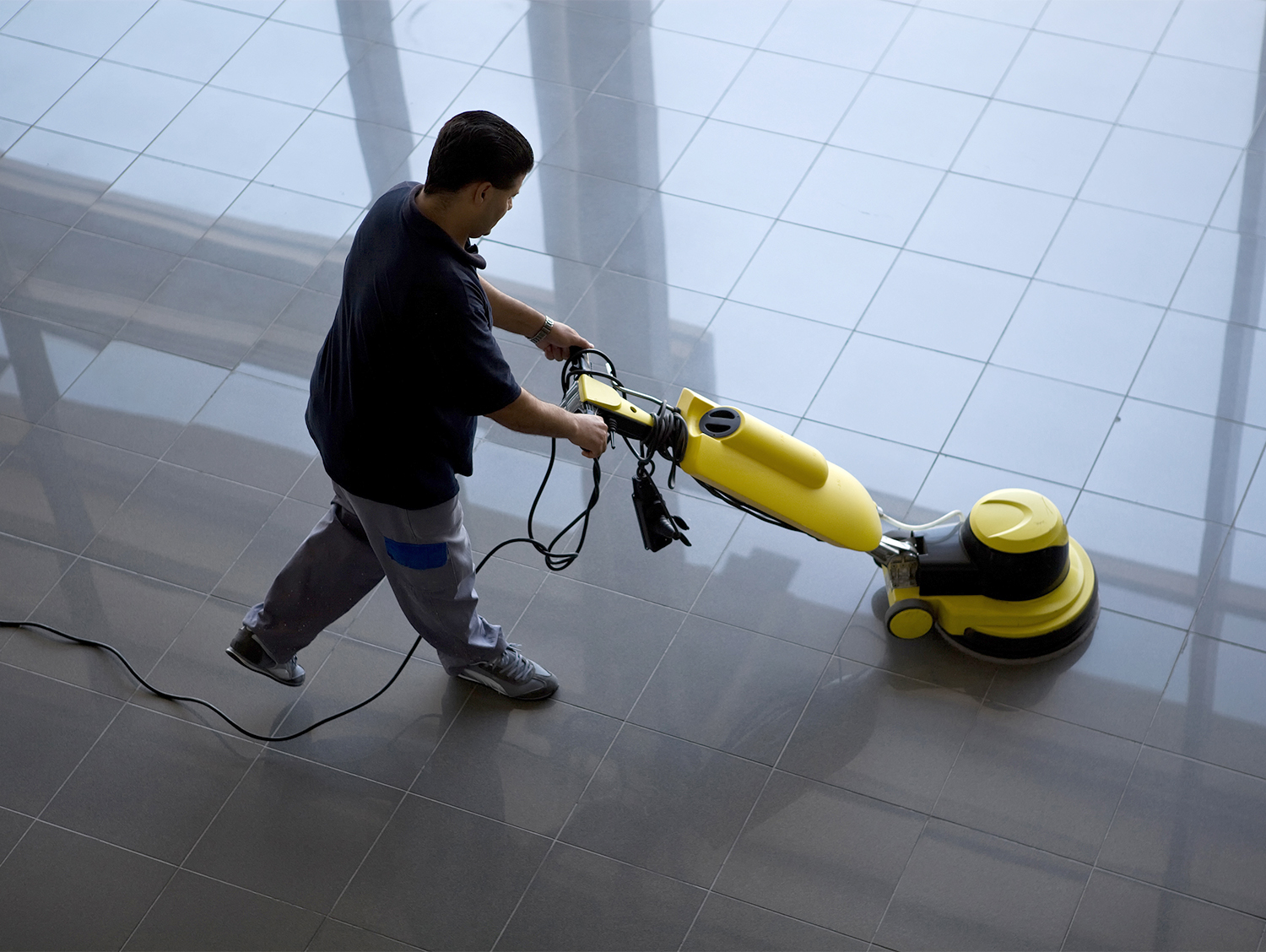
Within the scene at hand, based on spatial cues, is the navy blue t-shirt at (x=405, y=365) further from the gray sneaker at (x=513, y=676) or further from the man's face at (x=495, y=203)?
the gray sneaker at (x=513, y=676)

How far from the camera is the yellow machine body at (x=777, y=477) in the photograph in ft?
8.91

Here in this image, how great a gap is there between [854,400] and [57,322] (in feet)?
7.44

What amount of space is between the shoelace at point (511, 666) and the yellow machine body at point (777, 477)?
61cm

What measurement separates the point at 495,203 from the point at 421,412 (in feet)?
1.34

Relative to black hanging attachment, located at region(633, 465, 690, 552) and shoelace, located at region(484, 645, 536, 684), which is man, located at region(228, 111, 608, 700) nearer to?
shoelace, located at region(484, 645, 536, 684)

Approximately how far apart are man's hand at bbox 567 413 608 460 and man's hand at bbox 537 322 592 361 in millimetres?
257

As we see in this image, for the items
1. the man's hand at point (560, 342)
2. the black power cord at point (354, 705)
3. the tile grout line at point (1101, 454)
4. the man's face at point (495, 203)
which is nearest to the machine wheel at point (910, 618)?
the tile grout line at point (1101, 454)

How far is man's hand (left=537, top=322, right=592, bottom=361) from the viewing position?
2.77 meters

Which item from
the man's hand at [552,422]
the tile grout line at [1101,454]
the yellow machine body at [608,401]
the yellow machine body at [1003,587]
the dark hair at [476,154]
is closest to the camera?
the dark hair at [476,154]

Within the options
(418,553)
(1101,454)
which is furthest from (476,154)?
(1101,454)

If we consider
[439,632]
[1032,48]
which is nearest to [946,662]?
[439,632]

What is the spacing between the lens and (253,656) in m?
3.00

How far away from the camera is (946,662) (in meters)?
3.06

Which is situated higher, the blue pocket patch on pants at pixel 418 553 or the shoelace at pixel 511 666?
the blue pocket patch on pants at pixel 418 553
